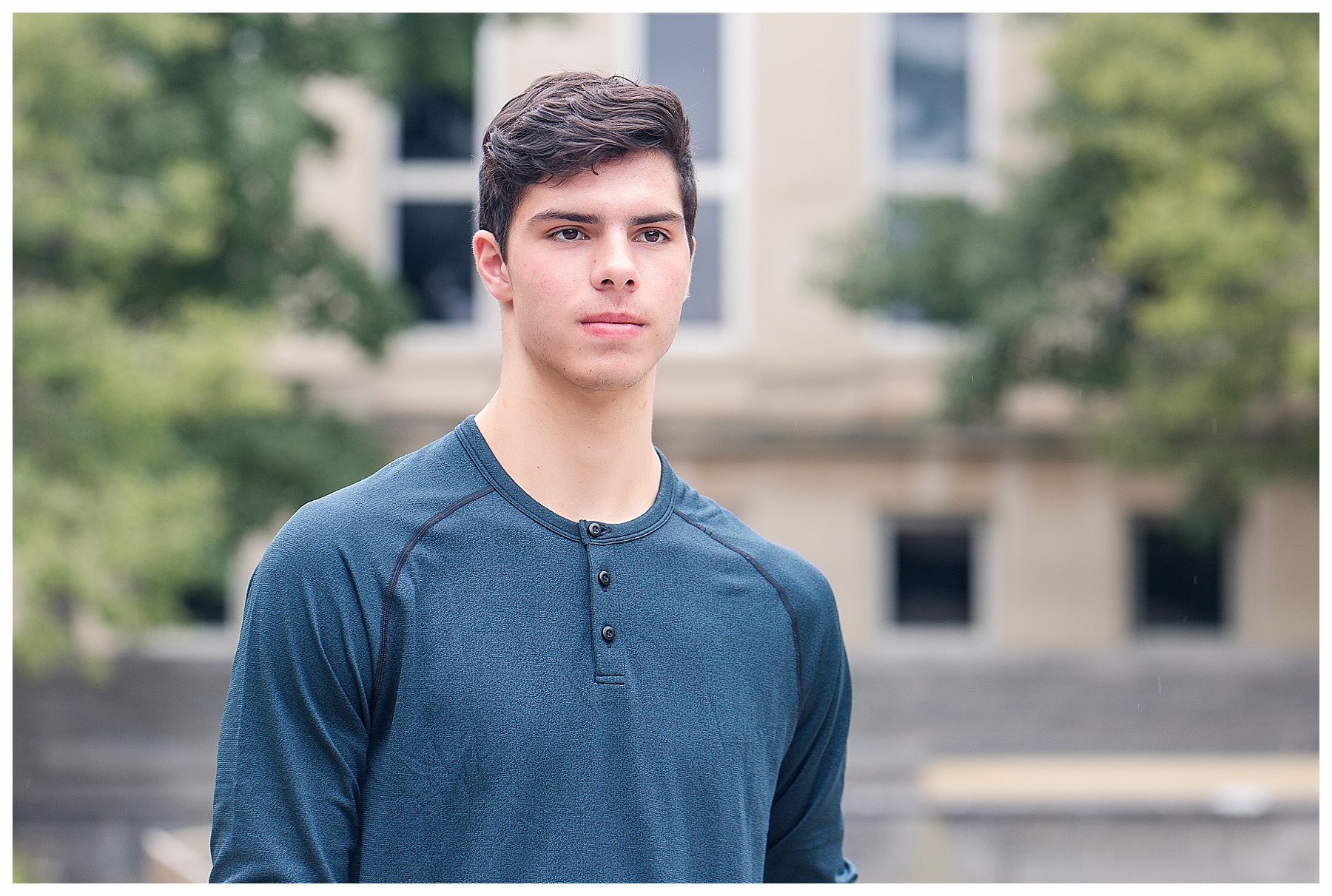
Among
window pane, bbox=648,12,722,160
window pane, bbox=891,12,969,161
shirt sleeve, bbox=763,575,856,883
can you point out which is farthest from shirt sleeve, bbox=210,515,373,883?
window pane, bbox=891,12,969,161

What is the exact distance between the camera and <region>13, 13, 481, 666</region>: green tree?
6871mm

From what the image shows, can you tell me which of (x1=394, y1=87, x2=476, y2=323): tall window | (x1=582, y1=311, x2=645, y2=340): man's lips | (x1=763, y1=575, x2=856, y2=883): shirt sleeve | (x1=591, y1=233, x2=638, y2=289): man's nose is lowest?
(x1=763, y1=575, x2=856, y2=883): shirt sleeve

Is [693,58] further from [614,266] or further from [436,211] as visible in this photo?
[614,266]

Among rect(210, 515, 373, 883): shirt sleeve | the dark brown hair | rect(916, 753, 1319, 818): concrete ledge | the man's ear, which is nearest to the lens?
rect(210, 515, 373, 883): shirt sleeve

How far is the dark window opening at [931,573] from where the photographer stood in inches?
590

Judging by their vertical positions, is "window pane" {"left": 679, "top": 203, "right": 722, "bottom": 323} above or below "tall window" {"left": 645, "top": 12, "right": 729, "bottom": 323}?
below

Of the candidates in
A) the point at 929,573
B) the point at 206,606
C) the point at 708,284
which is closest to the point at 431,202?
the point at 708,284

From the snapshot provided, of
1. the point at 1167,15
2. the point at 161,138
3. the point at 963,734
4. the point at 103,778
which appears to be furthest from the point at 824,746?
the point at 963,734

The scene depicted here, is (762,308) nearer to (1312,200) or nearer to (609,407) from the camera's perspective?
(1312,200)

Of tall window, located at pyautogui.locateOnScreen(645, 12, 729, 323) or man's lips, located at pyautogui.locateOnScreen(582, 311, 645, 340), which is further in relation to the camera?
tall window, located at pyautogui.locateOnScreen(645, 12, 729, 323)

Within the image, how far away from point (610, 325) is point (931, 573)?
13.5 m

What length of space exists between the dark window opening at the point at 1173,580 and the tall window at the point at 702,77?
5344mm

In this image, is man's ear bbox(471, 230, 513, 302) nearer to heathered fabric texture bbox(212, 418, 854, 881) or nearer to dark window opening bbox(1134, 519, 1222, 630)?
heathered fabric texture bbox(212, 418, 854, 881)

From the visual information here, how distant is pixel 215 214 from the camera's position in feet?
27.3
